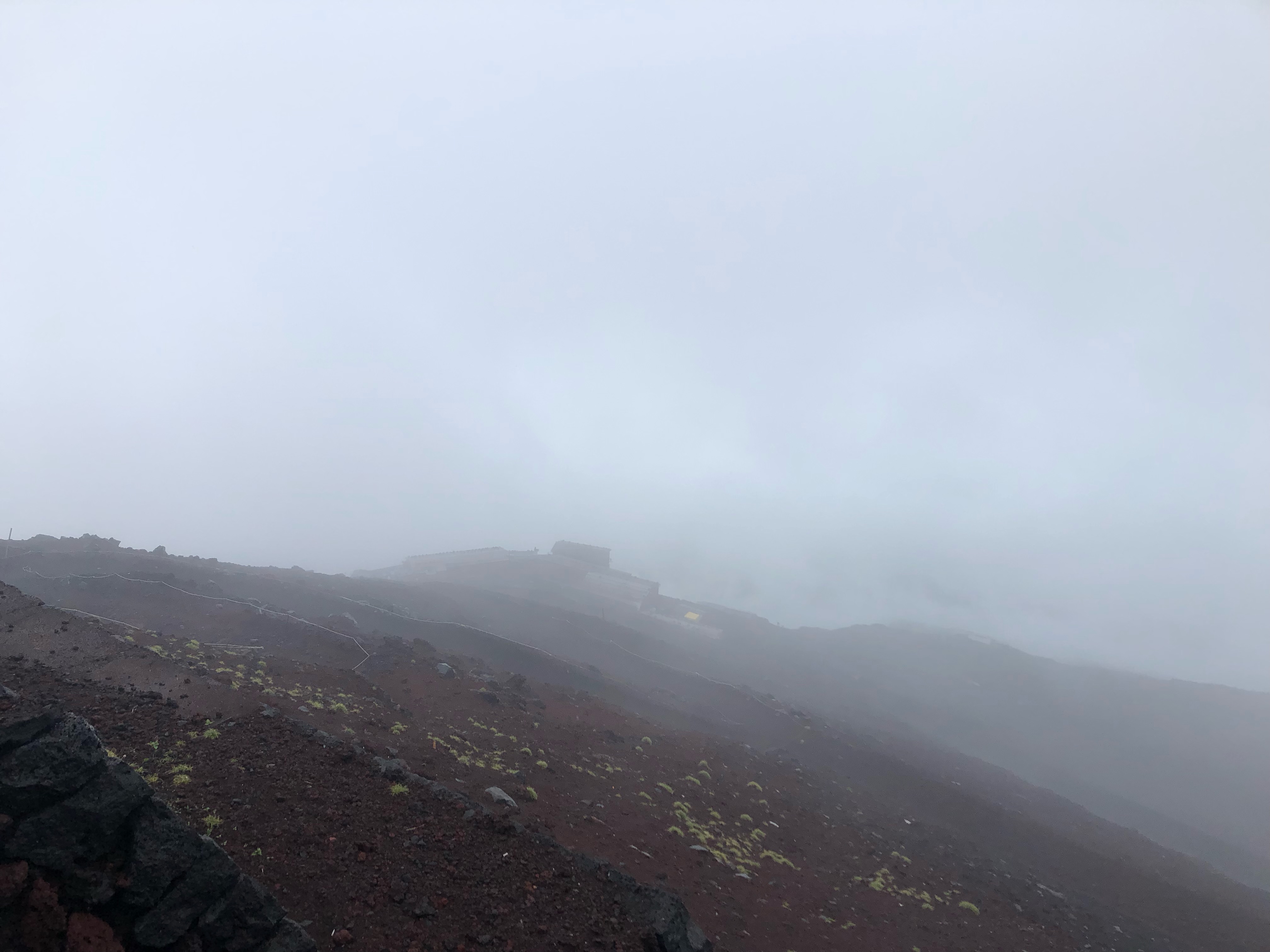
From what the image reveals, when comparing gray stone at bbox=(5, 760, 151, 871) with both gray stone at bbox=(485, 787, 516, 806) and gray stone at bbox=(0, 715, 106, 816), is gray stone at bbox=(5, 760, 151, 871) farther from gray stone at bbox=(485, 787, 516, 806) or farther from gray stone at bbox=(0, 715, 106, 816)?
gray stone at bbox=(485, 787, 516, 806)

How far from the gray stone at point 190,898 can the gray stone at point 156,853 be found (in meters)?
0.07

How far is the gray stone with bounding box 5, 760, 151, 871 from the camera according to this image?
17.4ft

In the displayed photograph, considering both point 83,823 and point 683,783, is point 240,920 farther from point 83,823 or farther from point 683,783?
point 683,783

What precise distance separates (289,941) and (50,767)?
10.1 ft

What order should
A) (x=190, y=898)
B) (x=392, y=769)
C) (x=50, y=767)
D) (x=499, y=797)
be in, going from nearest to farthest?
(x=50, y=767), (x=190, y=898), (x=392, y=769), (x=499, y=797)

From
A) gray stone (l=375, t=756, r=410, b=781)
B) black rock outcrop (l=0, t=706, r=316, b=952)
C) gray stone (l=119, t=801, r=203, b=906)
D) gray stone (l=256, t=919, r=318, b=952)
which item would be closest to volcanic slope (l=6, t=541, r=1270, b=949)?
gray stone (l=375, t=756, r=410, b=781)

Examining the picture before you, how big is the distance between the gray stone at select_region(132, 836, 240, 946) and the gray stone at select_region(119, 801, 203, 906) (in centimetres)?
7

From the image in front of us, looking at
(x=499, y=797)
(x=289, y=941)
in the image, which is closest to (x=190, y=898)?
(x=289, y=941)

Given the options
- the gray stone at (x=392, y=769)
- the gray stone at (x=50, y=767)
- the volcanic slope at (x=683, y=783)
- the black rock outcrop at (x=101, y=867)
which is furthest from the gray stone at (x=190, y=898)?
the gray stone at (x=392, y=769)

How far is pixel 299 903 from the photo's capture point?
7219mm

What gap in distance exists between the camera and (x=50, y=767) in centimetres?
562

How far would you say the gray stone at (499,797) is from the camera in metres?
12.1

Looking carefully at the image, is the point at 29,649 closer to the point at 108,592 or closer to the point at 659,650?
the point at 108,592

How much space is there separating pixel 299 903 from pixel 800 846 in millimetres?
14825
